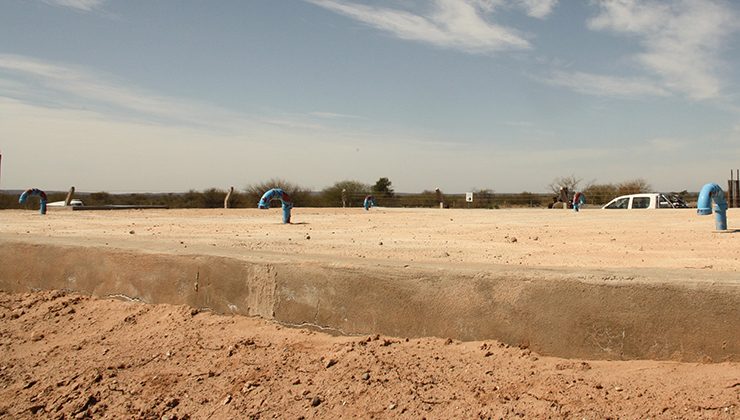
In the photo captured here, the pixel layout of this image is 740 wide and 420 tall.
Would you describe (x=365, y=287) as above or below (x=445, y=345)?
above

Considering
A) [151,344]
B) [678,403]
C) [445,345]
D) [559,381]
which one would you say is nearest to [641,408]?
[678,403]

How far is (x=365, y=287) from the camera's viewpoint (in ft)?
11.4

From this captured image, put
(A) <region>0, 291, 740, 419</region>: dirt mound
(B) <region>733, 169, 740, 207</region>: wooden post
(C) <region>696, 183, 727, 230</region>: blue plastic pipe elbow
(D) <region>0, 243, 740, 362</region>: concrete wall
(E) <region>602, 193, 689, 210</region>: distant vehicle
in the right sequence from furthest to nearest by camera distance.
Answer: (B) <region>733, 169, 740, 207</region>: wooden post
(E) <region>602, 193, 689, 210</region>: distant vehicle
(C) <region>696, 183, 727, 230</region>: blue plastic pipe elbow
(D) <region>0, 243, 740, 362</region>: concrete wall
(A) <region>0, 291, 740, 419</region>: dirt mound

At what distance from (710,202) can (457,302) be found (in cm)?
511

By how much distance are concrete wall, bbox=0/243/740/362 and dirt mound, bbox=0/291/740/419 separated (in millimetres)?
79

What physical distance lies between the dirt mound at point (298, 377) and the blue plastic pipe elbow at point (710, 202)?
16.0 ft

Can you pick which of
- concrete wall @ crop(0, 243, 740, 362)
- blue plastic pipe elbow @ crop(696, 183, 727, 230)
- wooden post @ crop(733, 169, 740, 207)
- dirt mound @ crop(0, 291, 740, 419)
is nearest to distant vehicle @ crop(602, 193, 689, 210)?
wooden post @ crop(733, 169, 740, 207)

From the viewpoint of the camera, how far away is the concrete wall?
272 cm

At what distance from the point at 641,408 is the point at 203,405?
2171mm

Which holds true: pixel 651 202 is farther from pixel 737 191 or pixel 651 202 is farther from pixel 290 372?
pixel 290 372

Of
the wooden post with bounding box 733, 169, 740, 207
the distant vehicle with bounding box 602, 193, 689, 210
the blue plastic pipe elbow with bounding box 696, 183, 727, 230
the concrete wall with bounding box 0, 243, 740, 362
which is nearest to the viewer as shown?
the concrete wall with bounding box 0, 243, 740, 362

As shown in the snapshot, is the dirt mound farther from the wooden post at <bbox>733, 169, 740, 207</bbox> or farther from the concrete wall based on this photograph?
the wooden post at <bbox>733, 169, 740, 207</bbox>

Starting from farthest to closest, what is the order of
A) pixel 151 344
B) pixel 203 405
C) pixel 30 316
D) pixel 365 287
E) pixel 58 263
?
1. pixel 58 263
2. pixel 30 316
3. pixel 151 344
4. pixel 365 287
5. pixel 203 405

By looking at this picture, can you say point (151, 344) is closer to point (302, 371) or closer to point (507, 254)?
point (302, 371)
